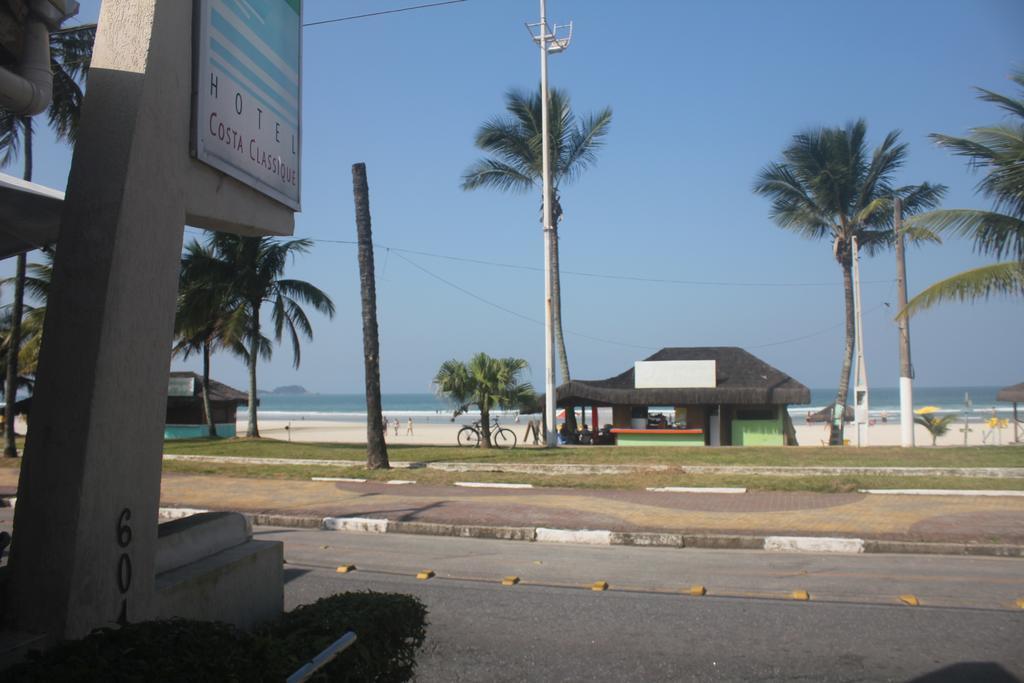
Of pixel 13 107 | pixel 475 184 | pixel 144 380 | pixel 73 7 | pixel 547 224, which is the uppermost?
pixel 475 184

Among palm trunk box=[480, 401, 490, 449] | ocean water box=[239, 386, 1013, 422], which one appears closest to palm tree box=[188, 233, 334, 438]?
palm trunk box=[480, 401, 490, 449]

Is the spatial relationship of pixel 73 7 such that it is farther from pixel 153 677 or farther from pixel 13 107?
pixel 153 677

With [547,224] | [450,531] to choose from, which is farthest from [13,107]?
[547,224]

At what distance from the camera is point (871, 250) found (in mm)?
34625

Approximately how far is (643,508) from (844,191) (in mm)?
24764

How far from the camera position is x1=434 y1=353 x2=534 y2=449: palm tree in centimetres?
2367

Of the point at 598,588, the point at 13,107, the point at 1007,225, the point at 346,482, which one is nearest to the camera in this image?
the point at 13,107

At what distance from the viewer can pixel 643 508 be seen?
40.7 ft

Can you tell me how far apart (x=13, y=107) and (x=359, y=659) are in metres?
3.47

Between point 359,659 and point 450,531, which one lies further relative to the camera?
Answer: point 450,531

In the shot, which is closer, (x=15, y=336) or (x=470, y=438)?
(x=15, y=336)

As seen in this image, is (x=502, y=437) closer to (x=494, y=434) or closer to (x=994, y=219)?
(x=494, y=434)

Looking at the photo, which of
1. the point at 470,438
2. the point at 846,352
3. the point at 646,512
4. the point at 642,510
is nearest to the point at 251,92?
the point at 646,512

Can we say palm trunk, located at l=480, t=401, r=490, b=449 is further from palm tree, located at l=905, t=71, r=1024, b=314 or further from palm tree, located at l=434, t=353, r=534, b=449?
palm tree, located at l=905, t=71, r=1024, b=314
